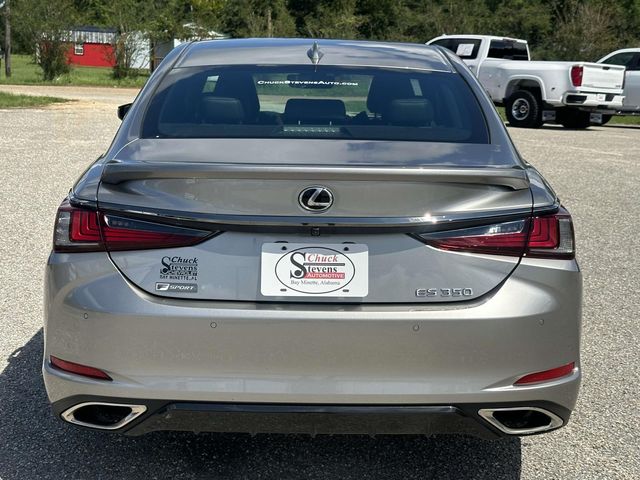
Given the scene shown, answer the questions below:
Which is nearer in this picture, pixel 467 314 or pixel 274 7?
pixel 467 314

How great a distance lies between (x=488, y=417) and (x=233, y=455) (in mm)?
1102

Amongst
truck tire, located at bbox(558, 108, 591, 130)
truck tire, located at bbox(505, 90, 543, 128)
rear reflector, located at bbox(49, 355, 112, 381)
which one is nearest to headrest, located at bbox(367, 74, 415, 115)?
rear reflector, located at bbox(49, 355, 112, 381)

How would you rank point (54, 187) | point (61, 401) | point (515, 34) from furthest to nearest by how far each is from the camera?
point (515, 34) < point (54, 187) < point (61, 401)

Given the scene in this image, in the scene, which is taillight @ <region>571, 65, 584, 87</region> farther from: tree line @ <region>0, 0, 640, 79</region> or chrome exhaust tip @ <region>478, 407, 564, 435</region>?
chrome exhaust tip @ <region>478, 407, 564, 435</region>

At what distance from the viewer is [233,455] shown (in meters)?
3.49

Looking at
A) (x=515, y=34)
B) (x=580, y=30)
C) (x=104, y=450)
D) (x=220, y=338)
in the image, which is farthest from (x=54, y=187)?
(x=515, y=34)

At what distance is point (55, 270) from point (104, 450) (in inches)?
37.6

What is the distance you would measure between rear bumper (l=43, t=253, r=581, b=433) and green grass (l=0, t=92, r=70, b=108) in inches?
784

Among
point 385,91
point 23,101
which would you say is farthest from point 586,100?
point 385,91

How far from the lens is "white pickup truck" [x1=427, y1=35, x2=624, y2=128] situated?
65.9ft

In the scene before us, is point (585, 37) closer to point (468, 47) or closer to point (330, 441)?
point (468, 47)

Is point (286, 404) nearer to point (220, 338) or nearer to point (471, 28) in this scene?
point (220, 338)

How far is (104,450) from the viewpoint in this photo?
11.6 feet

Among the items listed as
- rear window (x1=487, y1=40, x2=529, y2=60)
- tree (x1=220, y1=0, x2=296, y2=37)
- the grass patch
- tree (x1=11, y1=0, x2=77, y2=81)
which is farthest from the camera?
tree (x1=220, y1=0, x2=296, y2=37)
